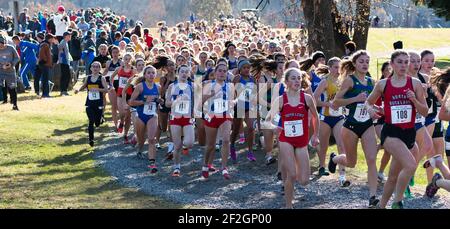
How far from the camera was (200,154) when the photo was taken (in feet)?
51.1

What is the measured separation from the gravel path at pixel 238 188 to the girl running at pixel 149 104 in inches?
19.1

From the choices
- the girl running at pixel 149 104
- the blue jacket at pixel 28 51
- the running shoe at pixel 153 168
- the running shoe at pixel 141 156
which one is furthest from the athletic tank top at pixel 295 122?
the blue jacket at pixel 28 51

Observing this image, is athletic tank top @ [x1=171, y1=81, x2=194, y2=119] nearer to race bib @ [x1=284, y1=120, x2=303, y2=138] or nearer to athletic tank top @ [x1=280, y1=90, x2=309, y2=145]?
athletic tank top @ [x1=280, y1=90, x2=309, y2=145]

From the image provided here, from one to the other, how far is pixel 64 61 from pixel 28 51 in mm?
1418

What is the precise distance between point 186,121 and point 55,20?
730 inches

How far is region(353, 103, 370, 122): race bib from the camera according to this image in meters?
10.7

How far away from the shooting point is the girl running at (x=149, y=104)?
541 inches

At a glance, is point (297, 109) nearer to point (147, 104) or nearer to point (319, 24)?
point (147, 104)

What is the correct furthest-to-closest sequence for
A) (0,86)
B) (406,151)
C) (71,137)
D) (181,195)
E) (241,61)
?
1. (0,86)
2. (71,137)
3. (241,61)
4. (181,195)
5. (406,151)

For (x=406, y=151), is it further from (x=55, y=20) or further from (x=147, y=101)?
(x=55, y=20)

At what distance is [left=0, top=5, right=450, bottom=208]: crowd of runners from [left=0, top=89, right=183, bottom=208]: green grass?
98 cm

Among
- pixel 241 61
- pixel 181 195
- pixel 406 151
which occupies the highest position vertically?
pixel 241 61

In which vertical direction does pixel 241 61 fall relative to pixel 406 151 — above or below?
above
